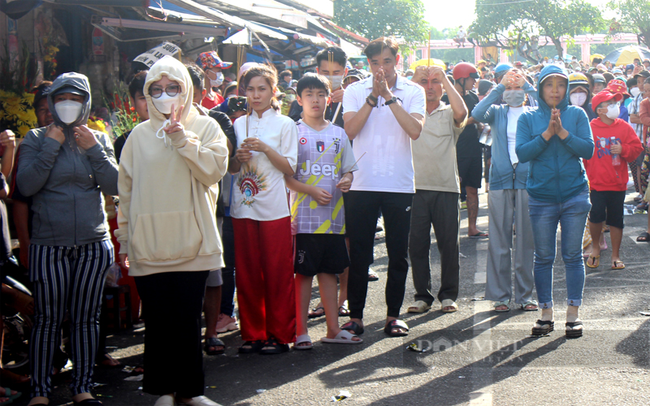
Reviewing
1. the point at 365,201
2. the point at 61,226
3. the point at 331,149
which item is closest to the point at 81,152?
the point at 61,226

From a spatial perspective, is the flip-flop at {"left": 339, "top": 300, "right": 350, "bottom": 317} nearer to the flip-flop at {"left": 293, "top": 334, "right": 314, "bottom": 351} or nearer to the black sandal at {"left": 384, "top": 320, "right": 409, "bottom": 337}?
the black sandal at {"left": 384, "top": 320, "right": 409, "bottom": 337}

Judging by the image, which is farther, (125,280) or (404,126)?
(125,280)

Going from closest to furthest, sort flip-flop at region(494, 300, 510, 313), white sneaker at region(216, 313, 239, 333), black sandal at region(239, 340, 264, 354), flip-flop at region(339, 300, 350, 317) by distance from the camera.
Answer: black sandal at region(239, 340, 264, 354)
white sneaker at region(216, 313, 239, 333)
flip-flop at region(494, 300, 510, 313)
flip-flop at region(339, 300, 350, 317)

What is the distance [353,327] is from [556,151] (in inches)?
81.5

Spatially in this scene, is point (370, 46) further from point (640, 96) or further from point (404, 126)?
point (640, 96)

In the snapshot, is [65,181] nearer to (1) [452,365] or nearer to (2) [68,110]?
(2) [68,110]

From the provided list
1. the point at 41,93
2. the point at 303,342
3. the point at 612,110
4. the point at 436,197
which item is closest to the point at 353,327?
the point at 303,342

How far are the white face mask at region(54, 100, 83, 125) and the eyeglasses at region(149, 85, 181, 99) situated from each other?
0.56 m

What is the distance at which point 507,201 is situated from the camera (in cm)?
614

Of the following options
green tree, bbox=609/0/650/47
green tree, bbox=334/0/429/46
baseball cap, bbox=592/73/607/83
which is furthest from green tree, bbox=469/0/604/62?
baseball cap, bbox=592/73/607/83

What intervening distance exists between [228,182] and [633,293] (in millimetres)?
3865

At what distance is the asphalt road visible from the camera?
13.5 ft

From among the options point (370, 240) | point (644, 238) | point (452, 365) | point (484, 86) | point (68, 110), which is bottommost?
point (452, 365)

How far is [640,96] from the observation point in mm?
11125
